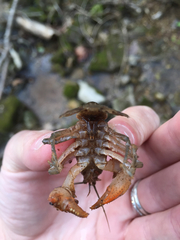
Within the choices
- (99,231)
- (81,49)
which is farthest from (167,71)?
(99,231)

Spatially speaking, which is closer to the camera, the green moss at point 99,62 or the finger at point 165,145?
the finger at point 165,145

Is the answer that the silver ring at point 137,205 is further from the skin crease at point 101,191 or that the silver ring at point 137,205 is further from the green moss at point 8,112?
the green moss at point 8,112

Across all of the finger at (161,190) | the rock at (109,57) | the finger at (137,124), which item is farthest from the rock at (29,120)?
the finger at (161,190)

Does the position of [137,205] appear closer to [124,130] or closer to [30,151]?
[124,130]

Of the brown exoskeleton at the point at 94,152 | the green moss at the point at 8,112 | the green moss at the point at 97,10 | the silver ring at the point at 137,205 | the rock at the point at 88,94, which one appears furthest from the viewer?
the green moss at the point at 97,10

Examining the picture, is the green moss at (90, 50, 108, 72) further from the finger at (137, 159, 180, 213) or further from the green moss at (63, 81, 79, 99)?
the finger at (137, 159, 180, 213)

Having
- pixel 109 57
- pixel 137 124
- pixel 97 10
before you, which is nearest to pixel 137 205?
pixel 137 124

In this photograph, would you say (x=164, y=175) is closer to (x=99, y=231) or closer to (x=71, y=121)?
(x=99, y=231)

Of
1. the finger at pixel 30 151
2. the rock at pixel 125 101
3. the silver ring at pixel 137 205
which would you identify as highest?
the finger at pixel 30 151
